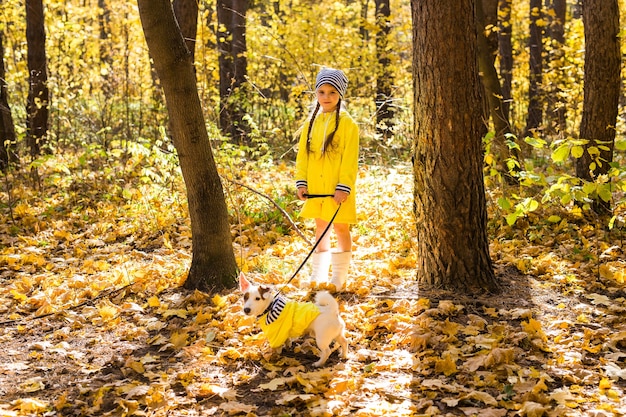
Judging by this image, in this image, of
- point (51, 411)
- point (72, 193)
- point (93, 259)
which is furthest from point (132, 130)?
point (51, 411)

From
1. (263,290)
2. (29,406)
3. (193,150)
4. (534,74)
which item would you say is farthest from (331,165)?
(534,74)

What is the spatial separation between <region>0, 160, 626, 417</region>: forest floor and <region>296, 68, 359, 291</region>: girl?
1.20 ft

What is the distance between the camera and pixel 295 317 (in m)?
3.85

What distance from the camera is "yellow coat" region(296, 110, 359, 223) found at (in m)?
4.88

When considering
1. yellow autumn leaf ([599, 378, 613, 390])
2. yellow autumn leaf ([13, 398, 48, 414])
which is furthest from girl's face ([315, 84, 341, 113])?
yellow autumn leaf ([13, 398, 48, 414])

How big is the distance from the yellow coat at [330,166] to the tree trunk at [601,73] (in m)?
3.18

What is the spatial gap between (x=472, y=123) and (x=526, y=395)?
218cm

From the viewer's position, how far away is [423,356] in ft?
13.1

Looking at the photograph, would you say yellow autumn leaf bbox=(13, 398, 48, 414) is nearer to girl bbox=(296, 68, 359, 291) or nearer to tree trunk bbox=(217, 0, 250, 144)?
girl bbox=(296, 68, 359, 291)

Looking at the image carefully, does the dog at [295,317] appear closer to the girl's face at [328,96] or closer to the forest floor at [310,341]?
the forest floor at [310,341]

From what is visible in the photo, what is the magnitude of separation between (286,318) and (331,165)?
159 cm

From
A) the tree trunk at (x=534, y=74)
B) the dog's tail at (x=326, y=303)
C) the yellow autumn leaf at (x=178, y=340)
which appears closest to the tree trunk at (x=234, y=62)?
the tree trunk at (x=534, y=74)

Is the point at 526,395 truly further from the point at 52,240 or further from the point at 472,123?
the point at 52,240

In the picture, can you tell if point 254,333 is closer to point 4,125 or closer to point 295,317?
point 295,317
